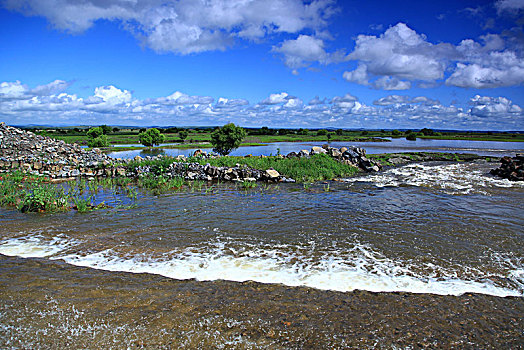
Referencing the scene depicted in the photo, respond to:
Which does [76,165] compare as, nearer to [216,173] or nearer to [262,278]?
[216,173]

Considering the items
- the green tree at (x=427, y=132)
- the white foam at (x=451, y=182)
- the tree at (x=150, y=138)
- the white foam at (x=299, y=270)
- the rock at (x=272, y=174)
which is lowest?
the white foam at (x=299, y=270)

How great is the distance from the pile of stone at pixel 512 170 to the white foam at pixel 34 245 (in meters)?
28.5

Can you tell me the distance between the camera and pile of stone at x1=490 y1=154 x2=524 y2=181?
23.1 metres

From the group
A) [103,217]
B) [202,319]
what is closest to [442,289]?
[202,319]

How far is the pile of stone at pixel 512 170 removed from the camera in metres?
23.1

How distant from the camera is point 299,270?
7.54 meters

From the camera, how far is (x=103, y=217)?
1191 centimetres

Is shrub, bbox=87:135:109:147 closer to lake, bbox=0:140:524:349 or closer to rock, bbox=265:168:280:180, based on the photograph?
rock, bbox=265:168:280:180

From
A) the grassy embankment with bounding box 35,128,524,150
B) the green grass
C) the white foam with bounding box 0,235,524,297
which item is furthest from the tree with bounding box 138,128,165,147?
the white foam with bounding box 0,235,524,297

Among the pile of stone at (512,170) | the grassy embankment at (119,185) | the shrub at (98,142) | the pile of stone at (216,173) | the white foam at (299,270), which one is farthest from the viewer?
the shrub at (98,142)

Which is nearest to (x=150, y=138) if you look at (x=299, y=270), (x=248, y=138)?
(x=248, y=138)

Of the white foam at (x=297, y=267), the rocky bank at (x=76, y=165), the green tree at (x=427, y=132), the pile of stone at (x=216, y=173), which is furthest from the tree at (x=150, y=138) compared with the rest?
the green tree at (x=427, y=132)

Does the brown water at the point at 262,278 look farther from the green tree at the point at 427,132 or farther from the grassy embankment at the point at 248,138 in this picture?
the green tree at the point at 427,132

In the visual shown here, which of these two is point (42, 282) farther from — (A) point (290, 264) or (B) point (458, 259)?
(B) point (458, 259)
